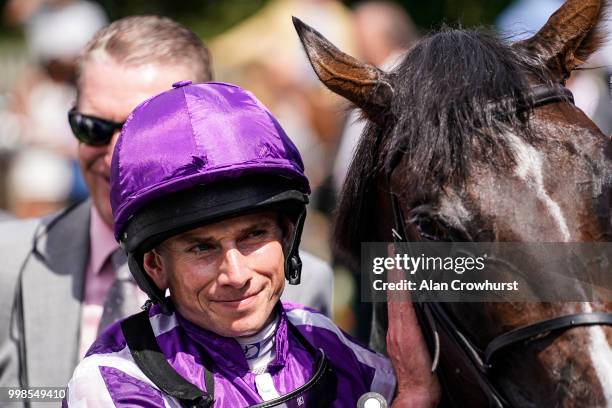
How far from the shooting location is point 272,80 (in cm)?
868

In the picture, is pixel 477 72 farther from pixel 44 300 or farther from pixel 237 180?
pixel 44 300

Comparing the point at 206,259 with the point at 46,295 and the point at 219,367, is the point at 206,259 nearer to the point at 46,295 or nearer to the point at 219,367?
the point at 219,367

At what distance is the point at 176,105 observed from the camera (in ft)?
8.47

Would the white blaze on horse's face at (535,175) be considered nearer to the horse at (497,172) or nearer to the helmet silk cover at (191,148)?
the horse at (497,172)

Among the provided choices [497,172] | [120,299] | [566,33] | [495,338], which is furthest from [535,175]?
[120,299]

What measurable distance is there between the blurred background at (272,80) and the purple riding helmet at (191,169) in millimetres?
3335

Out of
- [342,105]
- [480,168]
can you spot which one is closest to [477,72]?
[480,168]

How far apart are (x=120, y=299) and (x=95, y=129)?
640 millimetres

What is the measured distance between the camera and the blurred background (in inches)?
290

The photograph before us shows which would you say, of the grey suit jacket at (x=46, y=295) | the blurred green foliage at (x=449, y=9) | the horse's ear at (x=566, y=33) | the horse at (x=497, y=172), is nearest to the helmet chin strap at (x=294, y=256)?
the horse at (x=497, y=172)

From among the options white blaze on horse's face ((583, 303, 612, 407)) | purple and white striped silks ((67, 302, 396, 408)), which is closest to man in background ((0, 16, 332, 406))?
purple and white striped silks ((67, 302, 396, 408))

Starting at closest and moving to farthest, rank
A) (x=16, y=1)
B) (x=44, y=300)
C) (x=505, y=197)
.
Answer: (x=505, y=197), (x=44, y=300), (x=16, y=1)

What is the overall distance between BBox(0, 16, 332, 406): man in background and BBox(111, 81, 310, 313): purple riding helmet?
3.91ft

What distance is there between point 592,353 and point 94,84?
7.74ft
